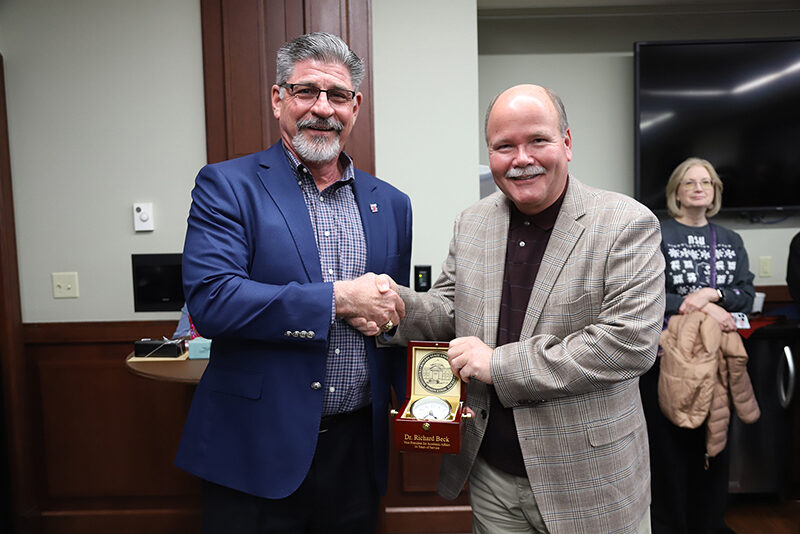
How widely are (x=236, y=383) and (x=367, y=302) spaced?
16.1 inches

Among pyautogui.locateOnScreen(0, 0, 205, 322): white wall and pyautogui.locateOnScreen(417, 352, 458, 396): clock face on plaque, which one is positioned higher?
pyautogui.locateOnScreen(0, 0, 205, 322): white wall

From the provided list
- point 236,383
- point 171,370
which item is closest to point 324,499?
point 236,383

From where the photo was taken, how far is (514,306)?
52.4 inches

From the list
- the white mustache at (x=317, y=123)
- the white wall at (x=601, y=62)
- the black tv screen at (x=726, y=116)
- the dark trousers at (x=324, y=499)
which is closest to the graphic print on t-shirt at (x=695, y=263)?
the black tv screen at (x=726, y=116)

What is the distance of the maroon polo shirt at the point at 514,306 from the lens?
4.30 feet

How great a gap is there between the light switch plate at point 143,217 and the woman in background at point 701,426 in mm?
2501

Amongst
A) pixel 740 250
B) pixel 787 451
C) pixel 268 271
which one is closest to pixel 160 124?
pixel 268 271

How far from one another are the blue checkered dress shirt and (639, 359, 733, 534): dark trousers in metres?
1.70

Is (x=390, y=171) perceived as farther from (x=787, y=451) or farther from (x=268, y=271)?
(x=787, y=451)

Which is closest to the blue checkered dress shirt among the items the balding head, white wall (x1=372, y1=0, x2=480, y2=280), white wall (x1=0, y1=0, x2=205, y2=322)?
the balding head

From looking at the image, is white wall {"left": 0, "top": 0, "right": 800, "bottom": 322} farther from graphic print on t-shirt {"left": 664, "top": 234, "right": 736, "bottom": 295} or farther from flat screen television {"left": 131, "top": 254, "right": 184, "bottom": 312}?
graphic print on t-shirt {"left": 664, "top": 234, "right": 736, "bottom": 295}

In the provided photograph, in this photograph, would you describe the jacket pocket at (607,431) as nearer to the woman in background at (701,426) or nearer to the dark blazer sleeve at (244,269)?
the dark blazer sleeve at (244,269)

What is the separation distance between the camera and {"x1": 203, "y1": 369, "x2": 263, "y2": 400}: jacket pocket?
1349 mm

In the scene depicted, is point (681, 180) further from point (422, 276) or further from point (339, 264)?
point (339, 264)
